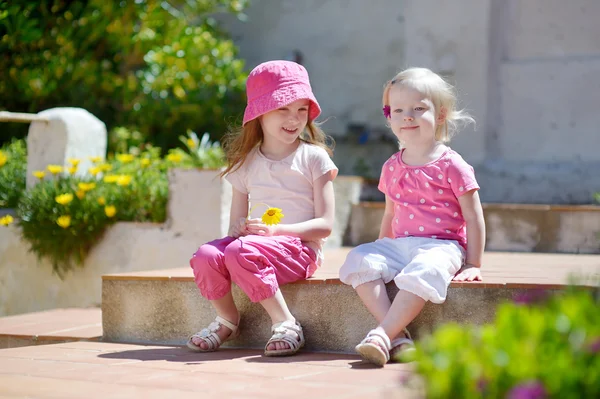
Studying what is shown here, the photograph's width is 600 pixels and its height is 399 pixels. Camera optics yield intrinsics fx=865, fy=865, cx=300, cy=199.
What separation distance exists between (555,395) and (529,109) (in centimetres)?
582

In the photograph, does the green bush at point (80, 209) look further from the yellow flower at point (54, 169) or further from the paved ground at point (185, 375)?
the paved ground at point (185, 375)

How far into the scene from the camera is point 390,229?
11.9 feet

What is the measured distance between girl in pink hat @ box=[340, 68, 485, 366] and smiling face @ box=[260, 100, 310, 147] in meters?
0.36

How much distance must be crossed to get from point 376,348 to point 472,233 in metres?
0.65

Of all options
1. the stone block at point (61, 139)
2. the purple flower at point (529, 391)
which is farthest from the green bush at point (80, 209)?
the purple flower at point (529, 391)

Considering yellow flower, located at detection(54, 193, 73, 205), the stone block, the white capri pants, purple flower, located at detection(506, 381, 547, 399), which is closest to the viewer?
purple flower, located at detection(506, 381, 547, 399)

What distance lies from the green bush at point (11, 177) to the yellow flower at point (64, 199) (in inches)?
27.3

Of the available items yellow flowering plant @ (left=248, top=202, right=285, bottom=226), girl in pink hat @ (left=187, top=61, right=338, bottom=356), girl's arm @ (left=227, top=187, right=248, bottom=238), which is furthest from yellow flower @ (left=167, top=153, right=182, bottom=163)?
yellow flowering plant @ (left=248, top=202, right=285, bottom=226)

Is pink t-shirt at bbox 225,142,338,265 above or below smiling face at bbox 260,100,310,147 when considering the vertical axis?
below

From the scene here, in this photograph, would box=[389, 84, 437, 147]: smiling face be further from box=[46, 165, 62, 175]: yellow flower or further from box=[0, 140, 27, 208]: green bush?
box=[0, 140, 27, 208]: green bush

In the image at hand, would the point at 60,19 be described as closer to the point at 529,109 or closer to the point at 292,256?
the point at 529,109

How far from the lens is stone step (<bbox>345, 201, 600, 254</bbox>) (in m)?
5.46

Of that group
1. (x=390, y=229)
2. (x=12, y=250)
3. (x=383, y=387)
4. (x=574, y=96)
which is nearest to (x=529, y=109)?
(x=574, y=96)

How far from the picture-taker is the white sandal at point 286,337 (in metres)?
3.32
